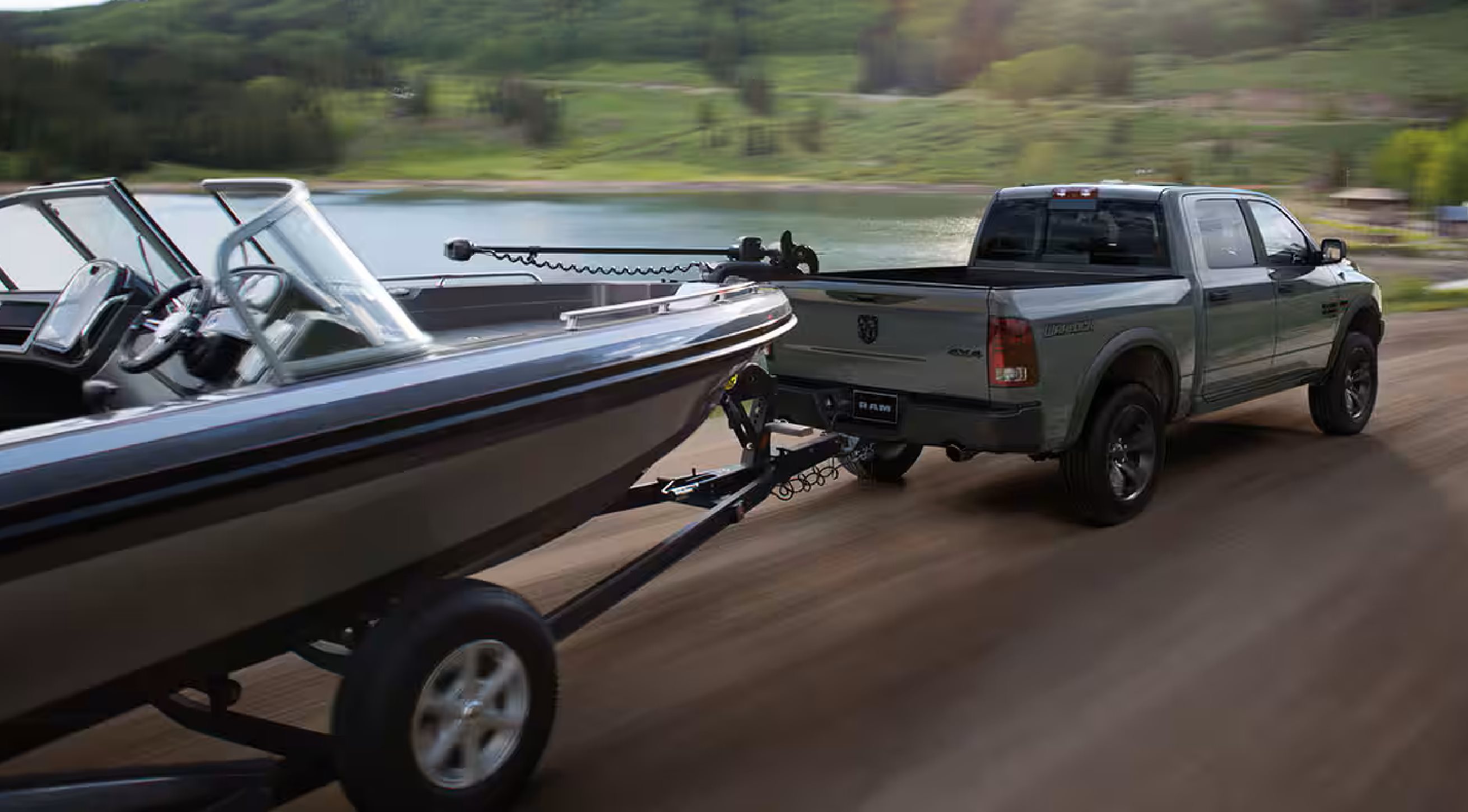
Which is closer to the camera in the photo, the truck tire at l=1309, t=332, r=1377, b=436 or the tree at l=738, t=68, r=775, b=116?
the truck tire at l=1309, t=332, r=1377, b=436

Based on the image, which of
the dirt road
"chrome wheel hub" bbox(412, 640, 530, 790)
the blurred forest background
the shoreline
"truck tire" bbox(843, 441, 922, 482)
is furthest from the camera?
the shoreline

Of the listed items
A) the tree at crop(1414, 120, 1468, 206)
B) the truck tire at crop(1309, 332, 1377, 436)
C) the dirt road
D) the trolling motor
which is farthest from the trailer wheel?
the tree at crop(1414, 120, 1468, 206)

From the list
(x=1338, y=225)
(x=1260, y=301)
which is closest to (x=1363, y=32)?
(x=1338, y=225)

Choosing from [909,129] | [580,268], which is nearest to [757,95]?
[909,129]

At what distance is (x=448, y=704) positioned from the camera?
281 centimetres

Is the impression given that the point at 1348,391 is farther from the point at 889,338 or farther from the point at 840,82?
the point at 840,82

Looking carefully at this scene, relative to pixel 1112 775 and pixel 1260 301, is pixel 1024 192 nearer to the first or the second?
pixel 1260 301

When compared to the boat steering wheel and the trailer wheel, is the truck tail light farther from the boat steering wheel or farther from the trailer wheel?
the boat steering wheel

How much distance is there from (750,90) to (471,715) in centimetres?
7886

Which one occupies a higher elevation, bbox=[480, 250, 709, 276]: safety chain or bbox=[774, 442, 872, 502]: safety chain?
bbox=[480, 250, 709, 276]: safety chain

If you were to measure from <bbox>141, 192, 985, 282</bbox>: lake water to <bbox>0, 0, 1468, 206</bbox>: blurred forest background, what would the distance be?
6.84 feet

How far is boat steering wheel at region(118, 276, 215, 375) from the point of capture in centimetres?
301

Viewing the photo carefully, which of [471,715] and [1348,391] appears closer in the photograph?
[471,715]

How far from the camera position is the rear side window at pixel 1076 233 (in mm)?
6184
